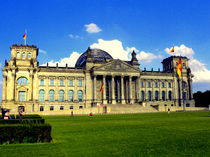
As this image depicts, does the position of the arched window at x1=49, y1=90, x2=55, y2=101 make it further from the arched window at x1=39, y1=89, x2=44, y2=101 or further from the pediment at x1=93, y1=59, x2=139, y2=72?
the pediment at x1=93, y1=59, x2=139, y2=72

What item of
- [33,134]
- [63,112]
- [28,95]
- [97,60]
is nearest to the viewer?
[33,134]

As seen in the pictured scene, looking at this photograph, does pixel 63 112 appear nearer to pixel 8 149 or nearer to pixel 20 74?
pixel 20 74

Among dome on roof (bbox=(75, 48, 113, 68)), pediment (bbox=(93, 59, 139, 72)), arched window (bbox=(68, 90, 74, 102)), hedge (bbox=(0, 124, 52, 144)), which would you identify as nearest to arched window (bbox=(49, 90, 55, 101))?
arched window (bbox=(68, 90, 74, 102))

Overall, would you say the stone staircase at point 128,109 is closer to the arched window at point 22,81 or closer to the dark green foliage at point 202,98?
the arched window at point 22,81

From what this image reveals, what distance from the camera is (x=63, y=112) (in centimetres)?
7175

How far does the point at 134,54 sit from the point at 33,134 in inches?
3659

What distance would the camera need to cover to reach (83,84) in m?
92.3

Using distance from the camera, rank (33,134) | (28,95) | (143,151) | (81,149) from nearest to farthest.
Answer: (143,151), (81,149), (33,134), (28,95)

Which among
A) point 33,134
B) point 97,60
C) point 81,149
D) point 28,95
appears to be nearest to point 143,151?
point 81,149

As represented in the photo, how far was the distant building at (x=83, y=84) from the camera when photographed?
270 feet

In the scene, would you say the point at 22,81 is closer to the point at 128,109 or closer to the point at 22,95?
the point at 22,95

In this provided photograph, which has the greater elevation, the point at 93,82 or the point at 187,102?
the point at 93,82

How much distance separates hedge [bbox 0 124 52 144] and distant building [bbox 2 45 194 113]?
6653 cm

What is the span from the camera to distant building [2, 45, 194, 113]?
270ft
